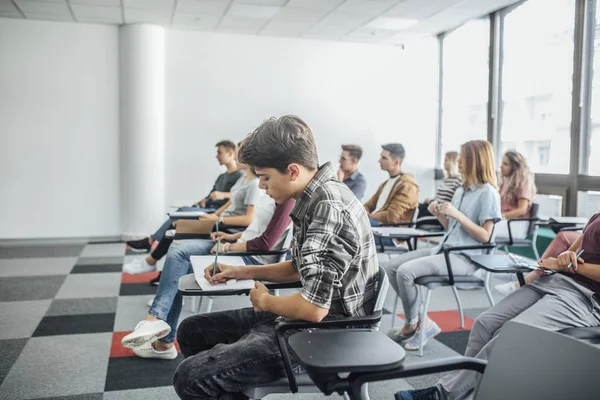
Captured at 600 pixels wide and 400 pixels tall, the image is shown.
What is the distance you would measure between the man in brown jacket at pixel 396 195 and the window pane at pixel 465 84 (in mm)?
2418

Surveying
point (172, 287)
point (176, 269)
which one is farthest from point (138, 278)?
point (172, 287)

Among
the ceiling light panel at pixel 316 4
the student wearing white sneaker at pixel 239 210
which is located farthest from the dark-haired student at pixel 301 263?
the ceiling light panel at pixel 316 4

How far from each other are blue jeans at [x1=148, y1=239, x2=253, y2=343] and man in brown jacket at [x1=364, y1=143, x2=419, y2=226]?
167 centimetres

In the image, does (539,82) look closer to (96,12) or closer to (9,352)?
(96,12)

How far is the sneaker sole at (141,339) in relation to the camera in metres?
2.66

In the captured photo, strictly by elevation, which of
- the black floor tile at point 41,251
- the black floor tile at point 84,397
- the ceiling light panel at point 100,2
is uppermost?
the ceiling light panel at point 100,2

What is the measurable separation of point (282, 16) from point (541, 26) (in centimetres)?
276

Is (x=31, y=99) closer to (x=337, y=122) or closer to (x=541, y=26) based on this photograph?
(x=337, y=122)

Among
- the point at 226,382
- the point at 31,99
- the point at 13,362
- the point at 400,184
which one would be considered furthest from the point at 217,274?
the point at 31,99

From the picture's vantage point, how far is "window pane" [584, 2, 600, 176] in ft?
15.3

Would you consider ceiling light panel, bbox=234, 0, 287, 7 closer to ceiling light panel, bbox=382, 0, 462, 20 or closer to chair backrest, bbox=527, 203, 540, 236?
ceiling light panel, bbox=382, 0, 462, 20

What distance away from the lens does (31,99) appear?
649cm

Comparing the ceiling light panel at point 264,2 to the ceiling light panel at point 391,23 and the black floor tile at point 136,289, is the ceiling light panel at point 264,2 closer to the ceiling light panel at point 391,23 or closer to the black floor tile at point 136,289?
the ceiling light panel at point 391,23

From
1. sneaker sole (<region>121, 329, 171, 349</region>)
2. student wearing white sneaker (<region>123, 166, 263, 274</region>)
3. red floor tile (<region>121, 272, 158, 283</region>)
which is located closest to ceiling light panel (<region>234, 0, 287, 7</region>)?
student wearing white sneaker (<region>123, 166, 263, 274</region>)
